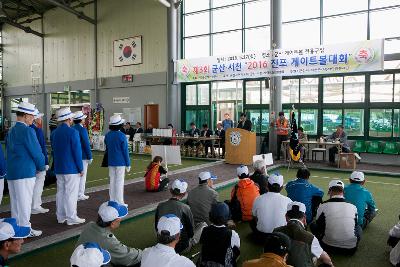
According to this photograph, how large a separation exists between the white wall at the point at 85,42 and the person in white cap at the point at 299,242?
1411cm

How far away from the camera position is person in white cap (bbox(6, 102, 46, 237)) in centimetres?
445

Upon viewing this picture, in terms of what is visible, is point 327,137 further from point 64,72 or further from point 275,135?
point 64,72

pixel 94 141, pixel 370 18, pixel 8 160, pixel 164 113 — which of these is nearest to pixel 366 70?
pixel 370 18

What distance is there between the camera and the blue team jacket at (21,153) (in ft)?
14.6

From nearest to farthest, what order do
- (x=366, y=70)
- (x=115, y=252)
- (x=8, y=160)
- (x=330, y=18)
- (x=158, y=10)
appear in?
(x=115, y=252), (x=8, y=160), (x=366, y=70), (x=330, y=18), (x=158, y=10)

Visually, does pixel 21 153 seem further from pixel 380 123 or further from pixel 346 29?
pixel 346 29

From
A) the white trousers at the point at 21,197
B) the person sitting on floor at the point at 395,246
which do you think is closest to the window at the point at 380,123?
the person sitting on floor at the point at 395,246

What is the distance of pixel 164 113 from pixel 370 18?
30.0ft

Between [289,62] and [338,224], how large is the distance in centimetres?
937

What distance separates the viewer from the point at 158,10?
16.5m

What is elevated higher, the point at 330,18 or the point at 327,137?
the point at 330,18

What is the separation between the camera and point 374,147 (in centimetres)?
1195

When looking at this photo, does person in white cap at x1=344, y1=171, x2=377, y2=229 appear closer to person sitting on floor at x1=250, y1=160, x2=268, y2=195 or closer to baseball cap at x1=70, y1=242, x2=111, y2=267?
person sitting on floor at x1=250, y1=160, x2=268, y2=195

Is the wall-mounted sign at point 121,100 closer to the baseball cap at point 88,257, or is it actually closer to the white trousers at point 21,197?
the white trousers at point 21,197
